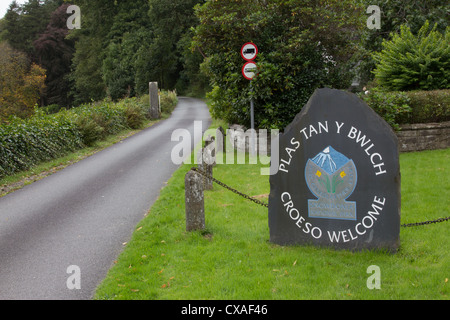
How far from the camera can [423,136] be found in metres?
12.1

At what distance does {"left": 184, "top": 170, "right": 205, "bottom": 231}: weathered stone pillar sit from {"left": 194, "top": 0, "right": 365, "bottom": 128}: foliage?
6.09m

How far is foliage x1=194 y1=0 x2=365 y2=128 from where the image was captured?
39.4 feet

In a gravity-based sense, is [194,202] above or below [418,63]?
below

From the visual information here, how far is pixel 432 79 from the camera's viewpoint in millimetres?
12836

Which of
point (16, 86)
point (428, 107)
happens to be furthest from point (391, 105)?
point (16, 86)

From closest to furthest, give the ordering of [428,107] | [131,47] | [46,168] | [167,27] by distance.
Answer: [46,168] → [428,107] → [167,27] → [131,47]

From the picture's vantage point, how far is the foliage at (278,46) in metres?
12.0

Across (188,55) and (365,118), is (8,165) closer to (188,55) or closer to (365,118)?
(365,118)

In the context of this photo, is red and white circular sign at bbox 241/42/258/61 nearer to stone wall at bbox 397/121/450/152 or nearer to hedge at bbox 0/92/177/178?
stone wall at bbox 397/121/450/152

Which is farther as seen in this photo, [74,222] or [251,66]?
[251,66]

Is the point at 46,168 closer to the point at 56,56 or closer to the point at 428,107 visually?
the point at 428,107

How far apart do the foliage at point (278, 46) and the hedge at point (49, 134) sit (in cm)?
569

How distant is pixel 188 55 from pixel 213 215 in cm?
4037

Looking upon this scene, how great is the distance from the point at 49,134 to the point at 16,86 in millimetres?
28725
